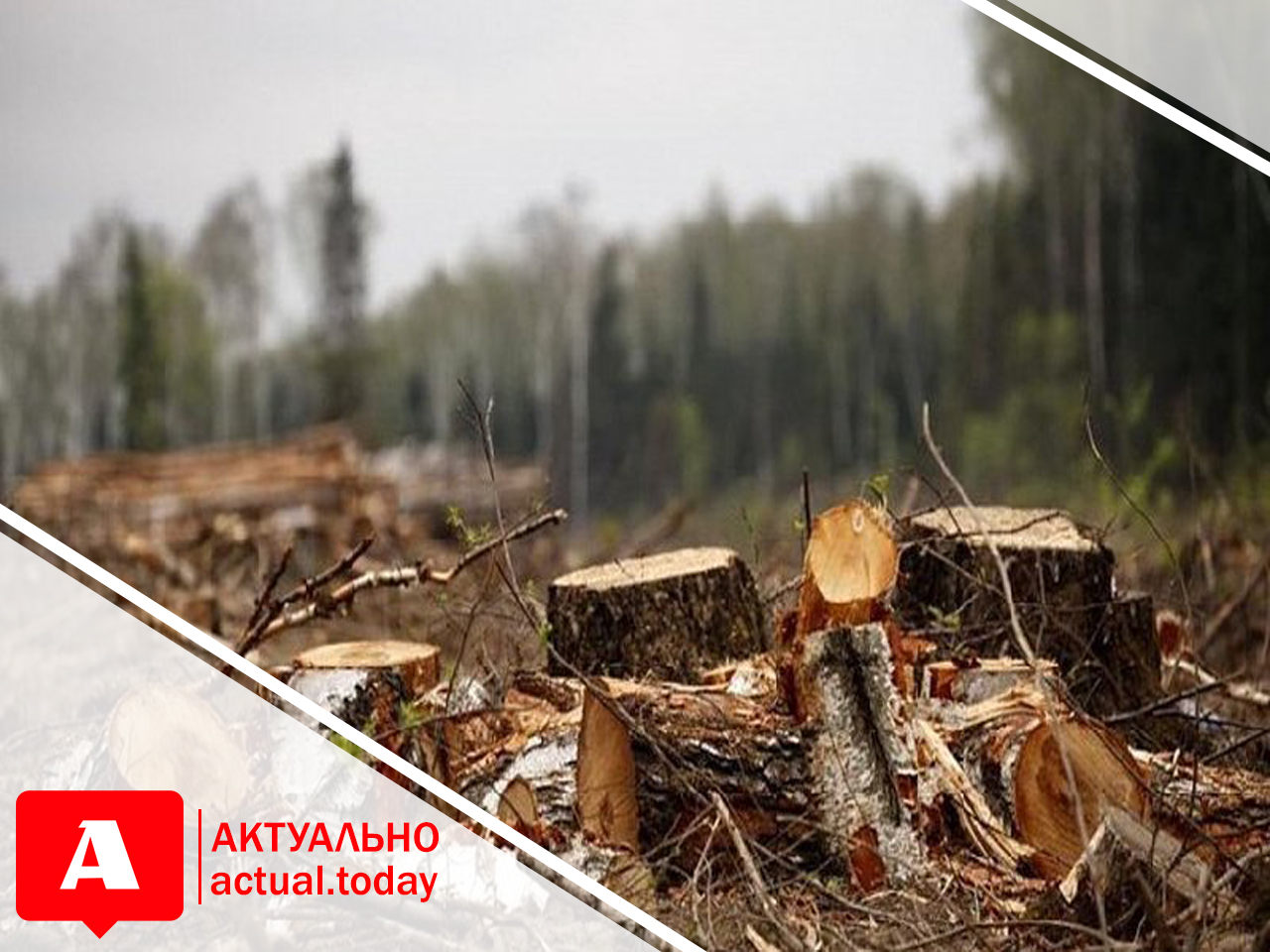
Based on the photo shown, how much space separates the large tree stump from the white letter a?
1.03 metres

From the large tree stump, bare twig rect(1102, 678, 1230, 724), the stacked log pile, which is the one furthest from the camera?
the stacked log pile

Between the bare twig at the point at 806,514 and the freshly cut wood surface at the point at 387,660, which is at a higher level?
the bare twig at the point at 806,514

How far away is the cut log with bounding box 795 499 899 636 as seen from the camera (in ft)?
6.99

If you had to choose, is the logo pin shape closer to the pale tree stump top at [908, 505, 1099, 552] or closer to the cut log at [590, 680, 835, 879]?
the cut log at [590, 680, 835, 879]

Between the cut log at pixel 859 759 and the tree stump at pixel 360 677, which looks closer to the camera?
the cut log at pixel 859 759

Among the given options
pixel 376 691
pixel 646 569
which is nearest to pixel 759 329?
pixel 646 569

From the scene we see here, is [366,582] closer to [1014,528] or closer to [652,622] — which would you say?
[652,622]

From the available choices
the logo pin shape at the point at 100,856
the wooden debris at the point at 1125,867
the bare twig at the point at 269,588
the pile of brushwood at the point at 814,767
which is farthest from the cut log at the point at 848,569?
the logo pin shape at the point at 100,856

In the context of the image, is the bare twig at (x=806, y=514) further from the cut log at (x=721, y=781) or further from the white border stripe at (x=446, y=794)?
the white border stripe at (x=446, y=794)

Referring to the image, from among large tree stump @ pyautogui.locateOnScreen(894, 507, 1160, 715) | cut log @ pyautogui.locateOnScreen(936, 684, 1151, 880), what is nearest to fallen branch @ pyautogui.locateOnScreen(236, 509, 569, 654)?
large tree stump @ pyautogui.locateOnScreen(894, 507, 1160, 715)

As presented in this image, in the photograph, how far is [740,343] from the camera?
4.12m

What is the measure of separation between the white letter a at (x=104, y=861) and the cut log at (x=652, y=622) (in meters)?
0.56

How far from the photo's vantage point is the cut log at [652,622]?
2.29m

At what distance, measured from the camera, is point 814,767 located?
2135mm
